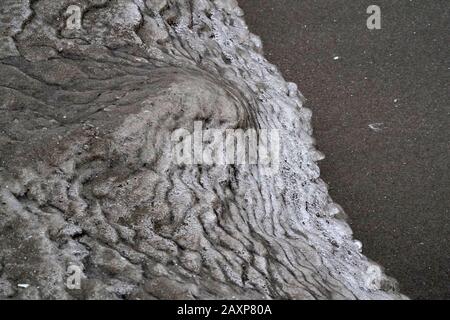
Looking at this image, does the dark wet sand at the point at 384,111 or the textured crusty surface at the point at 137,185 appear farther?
the dark wet sand at the point at 384,111

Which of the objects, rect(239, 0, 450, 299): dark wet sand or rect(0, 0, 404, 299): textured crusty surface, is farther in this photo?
rect(239, 0, 450, 299): dark wet sand

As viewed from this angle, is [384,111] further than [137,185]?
Yes

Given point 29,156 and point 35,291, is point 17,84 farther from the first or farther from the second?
point 35,291
